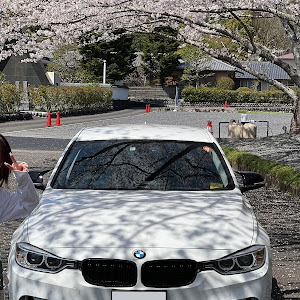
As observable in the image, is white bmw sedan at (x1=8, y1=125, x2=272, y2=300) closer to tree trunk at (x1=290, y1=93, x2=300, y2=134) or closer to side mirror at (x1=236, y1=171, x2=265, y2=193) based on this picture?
side mirror at (x1=236, y1=171, x2=265, y2=193)

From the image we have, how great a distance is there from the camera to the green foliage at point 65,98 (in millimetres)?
40094

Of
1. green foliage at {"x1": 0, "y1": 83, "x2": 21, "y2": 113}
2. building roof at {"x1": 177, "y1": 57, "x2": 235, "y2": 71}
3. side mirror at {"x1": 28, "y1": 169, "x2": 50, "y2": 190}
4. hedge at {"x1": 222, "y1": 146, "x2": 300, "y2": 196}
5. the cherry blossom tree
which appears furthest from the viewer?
building roof at {"x1": 177, "y1": 57, "x2": 235, "y2": 71}

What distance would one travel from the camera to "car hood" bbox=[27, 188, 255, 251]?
3754mm

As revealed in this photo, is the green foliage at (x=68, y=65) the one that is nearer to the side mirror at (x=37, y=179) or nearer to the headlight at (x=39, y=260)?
the side mirror at (x=37, y=179)

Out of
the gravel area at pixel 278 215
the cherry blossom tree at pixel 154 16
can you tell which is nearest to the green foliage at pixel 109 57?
the gravel area at pixel 278 215

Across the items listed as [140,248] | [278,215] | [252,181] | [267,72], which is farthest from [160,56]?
[140,248]

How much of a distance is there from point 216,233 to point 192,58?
7221 cm

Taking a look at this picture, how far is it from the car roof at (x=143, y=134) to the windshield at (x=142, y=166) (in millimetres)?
53

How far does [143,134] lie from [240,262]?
216cm

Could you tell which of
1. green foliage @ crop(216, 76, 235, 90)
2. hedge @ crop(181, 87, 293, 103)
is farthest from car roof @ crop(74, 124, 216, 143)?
green foliage @ crop(216, 76, 235, 90)

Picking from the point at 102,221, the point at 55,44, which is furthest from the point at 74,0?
the point at 102,221

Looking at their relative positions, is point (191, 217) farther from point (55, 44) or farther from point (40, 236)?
point (55, 44)

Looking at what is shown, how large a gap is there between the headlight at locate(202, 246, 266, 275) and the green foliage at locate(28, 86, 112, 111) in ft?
122

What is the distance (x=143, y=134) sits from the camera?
5.63 metres
